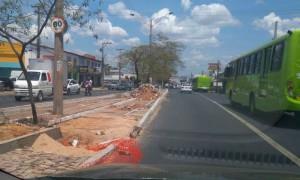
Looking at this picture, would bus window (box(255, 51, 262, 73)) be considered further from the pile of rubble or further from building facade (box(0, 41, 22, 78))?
building facade (box(0, 41, 22, 78))

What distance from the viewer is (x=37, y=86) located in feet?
123

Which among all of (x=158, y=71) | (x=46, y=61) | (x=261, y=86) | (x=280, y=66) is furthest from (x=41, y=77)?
(x=158, y=71)

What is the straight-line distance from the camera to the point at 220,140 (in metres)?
15.7

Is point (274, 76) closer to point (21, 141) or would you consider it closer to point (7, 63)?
point (21, 141)

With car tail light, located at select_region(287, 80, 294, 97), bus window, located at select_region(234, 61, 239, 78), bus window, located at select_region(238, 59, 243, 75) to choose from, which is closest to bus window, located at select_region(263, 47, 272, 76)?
car tail light, located at select_region(287, 80, 294, 97)

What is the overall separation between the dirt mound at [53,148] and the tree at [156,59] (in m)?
71.5

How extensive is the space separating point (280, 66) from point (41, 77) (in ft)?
70.6

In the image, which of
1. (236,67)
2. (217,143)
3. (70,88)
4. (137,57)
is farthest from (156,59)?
(217,143)

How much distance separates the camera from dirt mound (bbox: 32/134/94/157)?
1256 cm

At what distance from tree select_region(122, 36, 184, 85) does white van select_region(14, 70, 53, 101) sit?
46059 mm

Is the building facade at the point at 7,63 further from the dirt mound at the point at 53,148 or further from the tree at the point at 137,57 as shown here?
the dirt mound at the point at 53,148

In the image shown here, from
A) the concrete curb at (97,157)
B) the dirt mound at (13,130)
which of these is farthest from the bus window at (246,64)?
the concrete curb at (97,157)

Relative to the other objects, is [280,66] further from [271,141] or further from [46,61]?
[46,61]

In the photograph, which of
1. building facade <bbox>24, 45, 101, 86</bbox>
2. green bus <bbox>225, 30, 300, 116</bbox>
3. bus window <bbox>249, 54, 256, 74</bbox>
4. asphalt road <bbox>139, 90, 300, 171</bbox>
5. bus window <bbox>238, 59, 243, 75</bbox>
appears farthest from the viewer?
building facade <bbox>24, 45, 101, 86</bbox>
